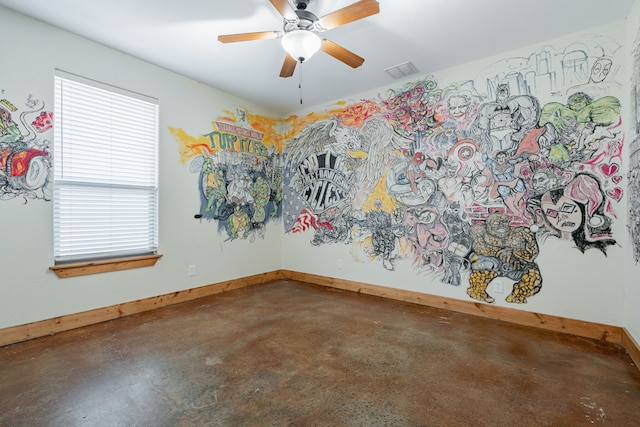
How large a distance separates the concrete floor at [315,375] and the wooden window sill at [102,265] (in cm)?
54

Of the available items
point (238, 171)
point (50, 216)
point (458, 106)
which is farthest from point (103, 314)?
point (458, 106)

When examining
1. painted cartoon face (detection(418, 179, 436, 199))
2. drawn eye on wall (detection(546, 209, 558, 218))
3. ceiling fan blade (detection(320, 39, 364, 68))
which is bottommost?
drawn eye on wall (detection(546, 209, 558, 218))

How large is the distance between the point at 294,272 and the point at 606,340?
377 cm

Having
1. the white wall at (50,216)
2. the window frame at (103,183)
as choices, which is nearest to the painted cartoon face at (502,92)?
the white wall at (50,216)

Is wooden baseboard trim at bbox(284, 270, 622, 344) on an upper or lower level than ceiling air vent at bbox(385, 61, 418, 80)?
lower

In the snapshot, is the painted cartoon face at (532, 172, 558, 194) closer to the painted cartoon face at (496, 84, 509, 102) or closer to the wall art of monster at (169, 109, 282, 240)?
the painted cartoon face at (496, 84, 509, 102)

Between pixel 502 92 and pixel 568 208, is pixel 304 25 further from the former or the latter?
pixel 568 208

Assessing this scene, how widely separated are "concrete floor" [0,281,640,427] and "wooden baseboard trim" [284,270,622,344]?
124mm

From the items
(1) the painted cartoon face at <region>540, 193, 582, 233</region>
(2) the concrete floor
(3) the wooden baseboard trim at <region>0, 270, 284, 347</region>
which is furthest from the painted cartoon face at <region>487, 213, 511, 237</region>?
(3) the wooden baseboard trim at <region>0, 270, 284, 347</region>

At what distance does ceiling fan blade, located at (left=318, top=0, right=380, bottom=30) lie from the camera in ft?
6.15

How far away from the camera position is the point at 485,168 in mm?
3107

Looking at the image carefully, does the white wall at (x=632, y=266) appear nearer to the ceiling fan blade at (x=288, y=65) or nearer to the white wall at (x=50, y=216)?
the ceiling fan blade at (x=288, y=65)

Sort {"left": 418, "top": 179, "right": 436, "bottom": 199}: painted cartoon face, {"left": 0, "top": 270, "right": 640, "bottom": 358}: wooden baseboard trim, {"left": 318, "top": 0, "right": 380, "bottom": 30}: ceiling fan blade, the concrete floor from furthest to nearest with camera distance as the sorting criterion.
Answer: {"left": 418, "top": 179, "right": 436, "bottom": 199}: painted cartoon face → {"left": 0, "top": 270, "right": 640, "bottom": 358}: wooden baseboard trim → {"left": 318, "top": 0, "right": 380, "bottom": 30}: ceiling fan blade → the concrete floor

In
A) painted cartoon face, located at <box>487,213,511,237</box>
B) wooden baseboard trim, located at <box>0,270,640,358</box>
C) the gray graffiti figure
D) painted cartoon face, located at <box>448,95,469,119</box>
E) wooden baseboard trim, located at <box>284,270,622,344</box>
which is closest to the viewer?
wooden baseboard trim, located at <box>0,270,640,358</box>
